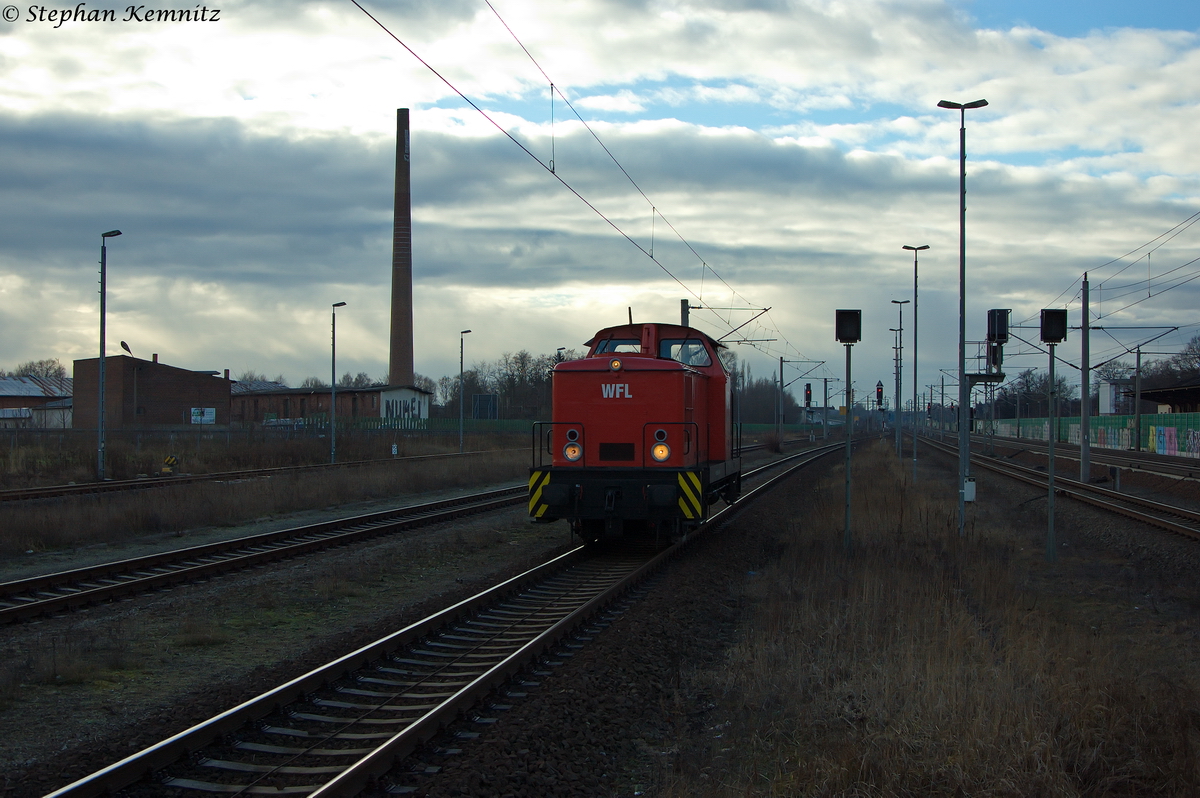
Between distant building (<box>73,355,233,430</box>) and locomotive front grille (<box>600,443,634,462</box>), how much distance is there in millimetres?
60154

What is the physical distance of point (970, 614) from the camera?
9938 millimetres

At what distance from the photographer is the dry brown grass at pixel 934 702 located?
5.10 m

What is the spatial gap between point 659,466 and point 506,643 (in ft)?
A: 16.4

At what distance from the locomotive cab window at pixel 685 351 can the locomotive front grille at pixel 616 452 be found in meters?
2.04

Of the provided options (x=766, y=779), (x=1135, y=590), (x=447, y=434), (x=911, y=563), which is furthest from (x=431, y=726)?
(x=447, y=434)

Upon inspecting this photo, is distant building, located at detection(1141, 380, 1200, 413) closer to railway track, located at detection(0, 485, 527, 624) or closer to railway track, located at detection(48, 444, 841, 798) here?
railway track, located at detection(0, 485, 527, 624)

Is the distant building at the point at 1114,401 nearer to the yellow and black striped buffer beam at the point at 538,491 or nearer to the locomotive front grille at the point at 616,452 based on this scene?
the locomotive front grille at the point at 616,452

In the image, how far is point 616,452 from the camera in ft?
43.0

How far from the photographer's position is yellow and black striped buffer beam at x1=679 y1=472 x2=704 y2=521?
12188mm

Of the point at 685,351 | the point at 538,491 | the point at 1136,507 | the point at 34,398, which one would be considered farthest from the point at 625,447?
the point at 34,398

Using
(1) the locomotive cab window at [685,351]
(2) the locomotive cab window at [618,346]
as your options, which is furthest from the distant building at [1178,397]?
(2) the locomotive cab window at [618,346]

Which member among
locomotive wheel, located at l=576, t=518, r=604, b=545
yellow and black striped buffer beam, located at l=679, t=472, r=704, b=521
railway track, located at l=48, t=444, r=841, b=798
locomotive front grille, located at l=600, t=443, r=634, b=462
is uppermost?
locomotive front grille, located at l=600, t=443, r=634, b=462

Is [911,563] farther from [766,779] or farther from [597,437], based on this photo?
[766,779]

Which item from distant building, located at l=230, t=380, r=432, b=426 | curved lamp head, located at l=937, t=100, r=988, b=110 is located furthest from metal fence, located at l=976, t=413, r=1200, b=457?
distant building, located at l=230, t=380, r=432, b=426
